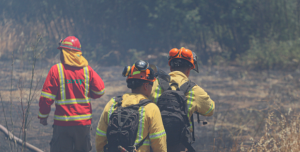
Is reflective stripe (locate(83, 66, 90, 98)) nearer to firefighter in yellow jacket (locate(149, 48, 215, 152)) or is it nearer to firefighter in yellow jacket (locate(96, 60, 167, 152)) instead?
firefighter in yellow jacket (locate(149, 48, 215, 152))

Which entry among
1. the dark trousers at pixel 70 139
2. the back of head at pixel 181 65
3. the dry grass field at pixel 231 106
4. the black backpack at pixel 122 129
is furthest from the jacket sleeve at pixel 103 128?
the dry grass field at pixel 231 106

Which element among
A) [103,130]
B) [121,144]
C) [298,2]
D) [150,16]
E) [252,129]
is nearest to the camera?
[121,144]

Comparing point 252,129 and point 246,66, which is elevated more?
point 246,66

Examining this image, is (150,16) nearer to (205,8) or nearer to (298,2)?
(205,8)

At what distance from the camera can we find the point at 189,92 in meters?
2.86

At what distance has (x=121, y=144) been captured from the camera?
7.59 ft

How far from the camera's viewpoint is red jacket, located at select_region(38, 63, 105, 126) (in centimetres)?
353

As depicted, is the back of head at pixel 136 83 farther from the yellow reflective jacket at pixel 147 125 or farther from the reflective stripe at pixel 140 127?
the reflective stripe at pixel 140 127

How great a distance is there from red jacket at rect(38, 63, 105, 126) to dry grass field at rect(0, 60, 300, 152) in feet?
2.42

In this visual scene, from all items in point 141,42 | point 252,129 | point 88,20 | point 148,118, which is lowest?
point 252,129

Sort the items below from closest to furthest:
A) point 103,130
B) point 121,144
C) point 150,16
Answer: point 121,144, point 103,130, point 150,16

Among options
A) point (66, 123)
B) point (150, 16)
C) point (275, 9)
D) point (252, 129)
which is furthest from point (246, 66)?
point (66, 123)

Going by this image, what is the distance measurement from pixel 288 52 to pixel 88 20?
9977mm

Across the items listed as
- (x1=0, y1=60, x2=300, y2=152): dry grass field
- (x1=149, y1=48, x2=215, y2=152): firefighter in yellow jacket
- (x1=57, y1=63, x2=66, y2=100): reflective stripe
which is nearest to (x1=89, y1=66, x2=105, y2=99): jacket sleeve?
(x1=57, y1=63, x2=66, y2=100): reflective stripe
